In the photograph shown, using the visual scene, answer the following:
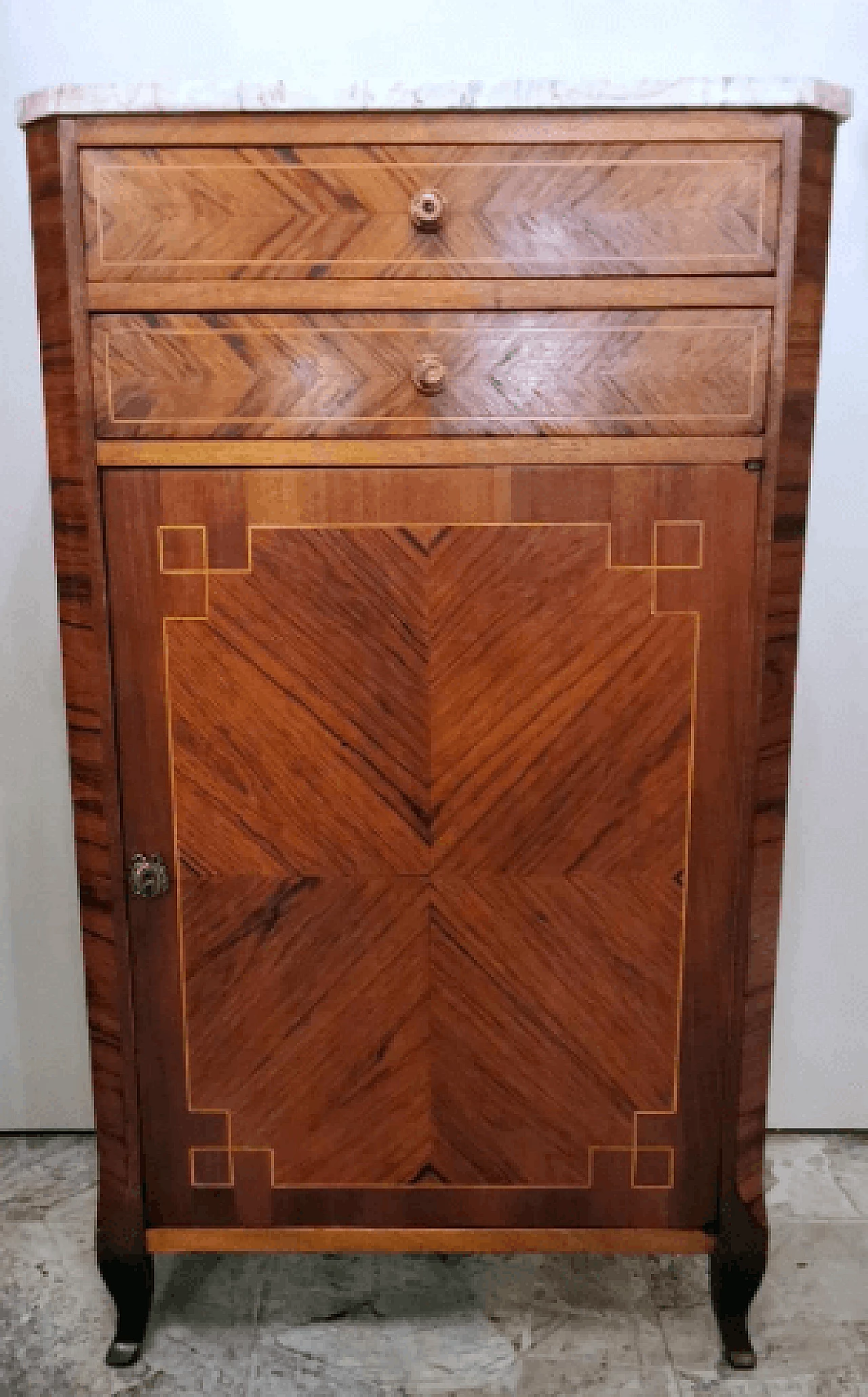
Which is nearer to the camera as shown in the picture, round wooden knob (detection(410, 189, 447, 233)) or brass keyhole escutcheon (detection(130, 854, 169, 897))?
round wooden knob (detection(410, 189, 447, 233))

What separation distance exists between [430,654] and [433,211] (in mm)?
397

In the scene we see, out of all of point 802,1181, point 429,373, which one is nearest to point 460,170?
point 429,373

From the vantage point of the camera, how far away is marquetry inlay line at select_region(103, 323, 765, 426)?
1.00m

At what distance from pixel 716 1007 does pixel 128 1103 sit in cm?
63

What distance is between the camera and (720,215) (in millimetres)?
977

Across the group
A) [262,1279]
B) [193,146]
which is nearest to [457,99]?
[193,146]

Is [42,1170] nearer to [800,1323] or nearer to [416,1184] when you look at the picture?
A: [416,1184]

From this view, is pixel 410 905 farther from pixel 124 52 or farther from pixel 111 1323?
pixel 124 52

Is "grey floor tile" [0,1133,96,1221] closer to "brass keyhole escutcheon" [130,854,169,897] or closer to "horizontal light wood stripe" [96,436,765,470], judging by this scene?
"brass keyhole escutcheon" [130,854,169,897]

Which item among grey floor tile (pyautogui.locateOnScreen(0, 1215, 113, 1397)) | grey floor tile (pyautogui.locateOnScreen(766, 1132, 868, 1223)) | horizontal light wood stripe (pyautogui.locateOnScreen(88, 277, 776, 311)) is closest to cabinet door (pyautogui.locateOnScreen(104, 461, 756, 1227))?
horizontal light wood stripe (pyautogui.locateOnScreen(88, 277, 776, 311))

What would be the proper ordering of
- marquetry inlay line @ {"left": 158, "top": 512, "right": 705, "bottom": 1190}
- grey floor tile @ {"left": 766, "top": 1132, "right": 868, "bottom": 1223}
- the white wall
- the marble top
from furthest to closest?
grey floor tile @ {"left": 766, "top": 1132, "right": 868, "bottom": 1223} < the white wall < marquetry inlay line @ {"left": 158, "top": 512, "right": 705, "bottom": 1190} < the marble top

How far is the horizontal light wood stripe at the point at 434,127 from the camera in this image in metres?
0.96

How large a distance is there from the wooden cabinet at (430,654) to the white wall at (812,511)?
0.41m

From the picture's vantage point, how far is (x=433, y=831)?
3.65 feet
